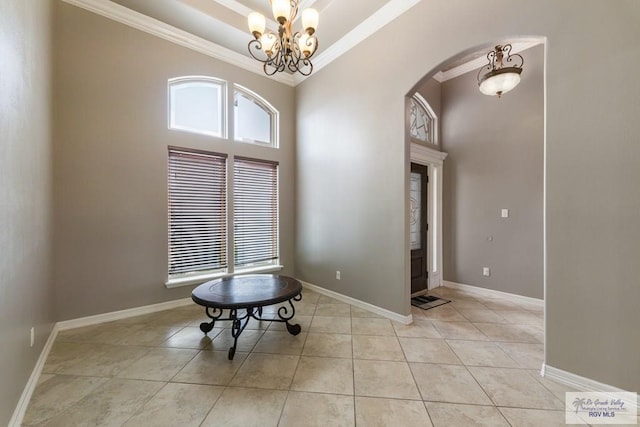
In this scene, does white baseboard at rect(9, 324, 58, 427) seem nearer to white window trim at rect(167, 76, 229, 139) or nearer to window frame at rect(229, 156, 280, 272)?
window frame at rect(229, 156, 280, 272)

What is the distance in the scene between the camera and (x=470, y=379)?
196 cm

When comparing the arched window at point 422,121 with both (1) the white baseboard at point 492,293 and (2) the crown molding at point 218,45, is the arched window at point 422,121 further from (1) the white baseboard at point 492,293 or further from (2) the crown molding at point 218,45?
(1) the white baseboard at point 492,293

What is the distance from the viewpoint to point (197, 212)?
12.1 ft

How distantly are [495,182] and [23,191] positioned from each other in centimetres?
549

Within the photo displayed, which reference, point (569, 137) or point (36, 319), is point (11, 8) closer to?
point (36, 319)

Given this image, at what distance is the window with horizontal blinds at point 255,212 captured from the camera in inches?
161

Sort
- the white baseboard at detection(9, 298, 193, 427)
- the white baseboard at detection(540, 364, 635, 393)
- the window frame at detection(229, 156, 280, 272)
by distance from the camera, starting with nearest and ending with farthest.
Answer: the white baseboard at detection(9, 298, 193, 427)
the white baseboard at detection(540, 364, 635, 393)
the window frame at detection(229, 156, 280, 272)

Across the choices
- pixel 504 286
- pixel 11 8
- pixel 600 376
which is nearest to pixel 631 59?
pixel 600 376

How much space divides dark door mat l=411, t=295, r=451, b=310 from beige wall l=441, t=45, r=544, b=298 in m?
0.85

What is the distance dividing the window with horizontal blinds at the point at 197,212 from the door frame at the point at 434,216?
349 cm

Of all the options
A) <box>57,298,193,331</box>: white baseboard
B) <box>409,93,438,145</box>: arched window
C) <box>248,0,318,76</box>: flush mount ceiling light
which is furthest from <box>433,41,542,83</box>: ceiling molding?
<box>57,298,193,331</box>: white baseboard

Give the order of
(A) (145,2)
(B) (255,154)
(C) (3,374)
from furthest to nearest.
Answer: (B) (255,154)
(A) (145,2)
(C) (3,374)

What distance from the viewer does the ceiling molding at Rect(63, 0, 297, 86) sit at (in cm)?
294

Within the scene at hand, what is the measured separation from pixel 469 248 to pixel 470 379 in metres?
2.79
